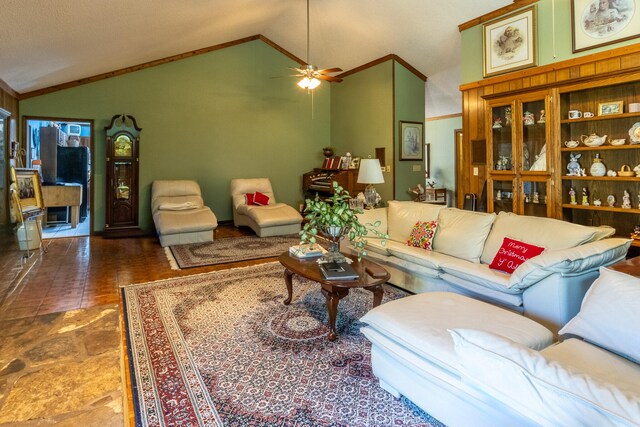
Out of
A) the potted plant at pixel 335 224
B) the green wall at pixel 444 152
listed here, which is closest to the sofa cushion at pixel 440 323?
the potted plant at pixel 335 224

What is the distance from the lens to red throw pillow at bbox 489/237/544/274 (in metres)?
2.73

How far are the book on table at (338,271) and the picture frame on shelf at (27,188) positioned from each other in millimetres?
3905

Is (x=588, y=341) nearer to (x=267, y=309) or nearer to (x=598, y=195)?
(x=267, y=309)

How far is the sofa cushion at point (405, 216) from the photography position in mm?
3881

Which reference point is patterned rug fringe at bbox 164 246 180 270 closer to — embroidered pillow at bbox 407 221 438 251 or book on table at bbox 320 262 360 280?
book on table at bbox 320 262 360 280

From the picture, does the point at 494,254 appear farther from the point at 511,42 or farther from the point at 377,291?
the point at 511,42

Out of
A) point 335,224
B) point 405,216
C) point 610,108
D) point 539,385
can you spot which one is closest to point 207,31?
point 405,216

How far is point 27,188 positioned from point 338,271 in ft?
14.5

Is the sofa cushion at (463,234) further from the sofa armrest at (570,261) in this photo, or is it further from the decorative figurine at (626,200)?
the decorative figurine at (626,200)

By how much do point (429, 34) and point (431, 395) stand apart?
5.25m

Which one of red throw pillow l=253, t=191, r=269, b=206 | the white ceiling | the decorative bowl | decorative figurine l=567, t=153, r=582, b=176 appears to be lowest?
red throw pillow l=253, t=191, r=269, b=206

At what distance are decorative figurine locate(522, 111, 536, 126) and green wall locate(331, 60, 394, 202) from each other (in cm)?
274

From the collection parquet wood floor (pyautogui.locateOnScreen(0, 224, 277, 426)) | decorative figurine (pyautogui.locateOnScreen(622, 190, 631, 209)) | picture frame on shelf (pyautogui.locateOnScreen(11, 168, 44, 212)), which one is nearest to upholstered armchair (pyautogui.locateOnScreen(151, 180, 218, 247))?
parquet wood floor (pyautogui.locateOnScreen(0, 224, 277, 426))

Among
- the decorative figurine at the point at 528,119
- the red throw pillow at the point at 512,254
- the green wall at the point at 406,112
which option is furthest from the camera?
the green wall at the point at 406,112
